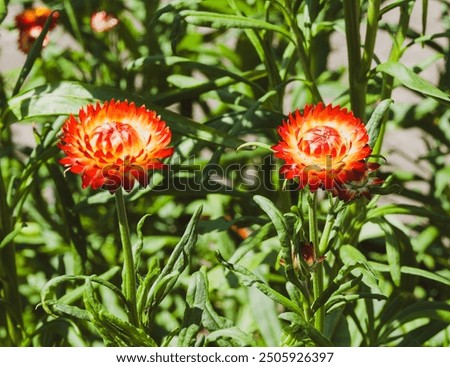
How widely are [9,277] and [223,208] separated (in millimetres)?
578

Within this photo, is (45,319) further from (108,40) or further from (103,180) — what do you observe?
(108,40)

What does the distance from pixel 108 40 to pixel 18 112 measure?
2.39 ft

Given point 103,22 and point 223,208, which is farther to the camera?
point 103,22

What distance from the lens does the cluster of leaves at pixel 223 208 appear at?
94 centimetres

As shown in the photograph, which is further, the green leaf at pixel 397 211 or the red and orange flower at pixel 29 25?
the red and orange flower at pixel 29 25

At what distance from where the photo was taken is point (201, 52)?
5.84 feet

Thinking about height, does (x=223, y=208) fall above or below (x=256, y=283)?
below

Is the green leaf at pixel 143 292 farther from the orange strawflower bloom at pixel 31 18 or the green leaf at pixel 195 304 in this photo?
→ the orange strawflower bloom at pixel 31 18

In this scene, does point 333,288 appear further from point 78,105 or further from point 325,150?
point 78,105

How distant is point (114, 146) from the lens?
0.80m

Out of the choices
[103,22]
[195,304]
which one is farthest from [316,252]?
[103,22]

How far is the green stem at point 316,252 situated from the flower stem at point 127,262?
21 cm

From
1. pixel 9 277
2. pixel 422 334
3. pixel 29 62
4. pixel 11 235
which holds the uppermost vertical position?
pixel 29 62

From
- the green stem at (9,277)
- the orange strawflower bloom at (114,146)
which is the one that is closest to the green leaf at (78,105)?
the green stem at (9,277)
